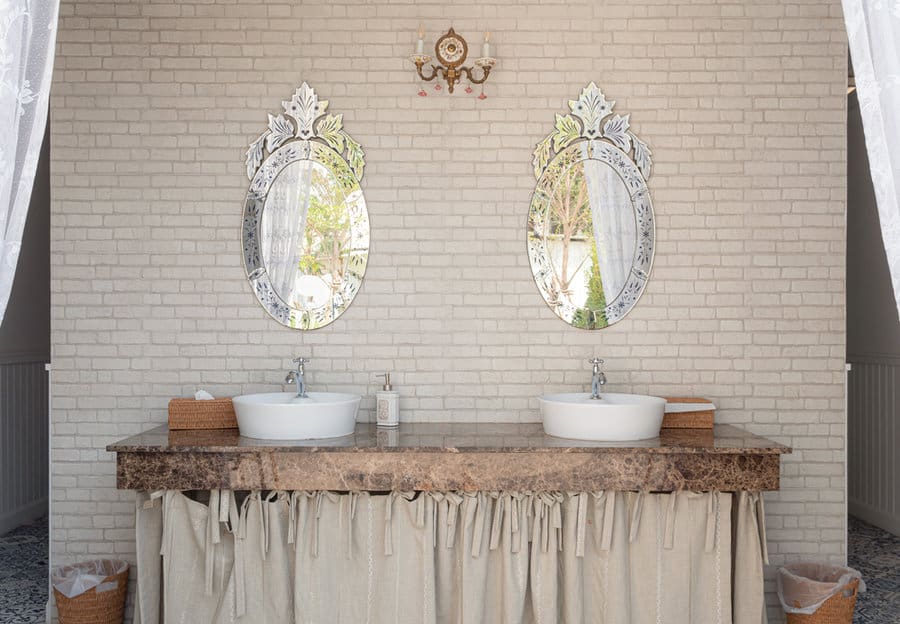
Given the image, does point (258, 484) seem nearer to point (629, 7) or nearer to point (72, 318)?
point (72, 318)

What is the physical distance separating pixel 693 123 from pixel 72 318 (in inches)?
118

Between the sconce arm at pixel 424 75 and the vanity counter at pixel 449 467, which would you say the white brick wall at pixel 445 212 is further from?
the vanity counter at pixel 449 467

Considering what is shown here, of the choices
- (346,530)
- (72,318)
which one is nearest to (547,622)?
(346,530)

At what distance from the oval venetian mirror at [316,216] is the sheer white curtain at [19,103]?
80.7 inches

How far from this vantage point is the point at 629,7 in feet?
11.7

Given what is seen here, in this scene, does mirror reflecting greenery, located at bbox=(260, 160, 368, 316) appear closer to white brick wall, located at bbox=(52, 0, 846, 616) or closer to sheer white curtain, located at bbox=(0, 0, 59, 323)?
white brick wall, located at bbox=(52, 0, 846, 616)

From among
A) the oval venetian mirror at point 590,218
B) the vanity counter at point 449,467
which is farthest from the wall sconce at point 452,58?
the vanity counter at point 449,467

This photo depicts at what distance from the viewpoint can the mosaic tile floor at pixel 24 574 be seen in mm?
3707

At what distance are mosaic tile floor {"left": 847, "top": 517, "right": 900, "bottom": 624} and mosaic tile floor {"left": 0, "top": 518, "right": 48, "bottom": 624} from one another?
3.94m

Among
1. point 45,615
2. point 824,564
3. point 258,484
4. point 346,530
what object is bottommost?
point 45,615

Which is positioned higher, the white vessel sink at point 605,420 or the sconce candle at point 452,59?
the sconce candle at point 452,59

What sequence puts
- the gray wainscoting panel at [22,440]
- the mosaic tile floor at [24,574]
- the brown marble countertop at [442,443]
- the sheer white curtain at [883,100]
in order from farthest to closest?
the gray wainscoting panel at [22,440] → the mosaic tile floor at [24,574] → the brown marble countertop at [442,443] → the sheer white curtain at [883,100]

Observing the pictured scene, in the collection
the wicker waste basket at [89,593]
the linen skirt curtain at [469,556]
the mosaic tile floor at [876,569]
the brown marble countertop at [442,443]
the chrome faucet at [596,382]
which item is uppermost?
the chrome faucet at [596,382]

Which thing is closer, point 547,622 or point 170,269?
point 547,622
